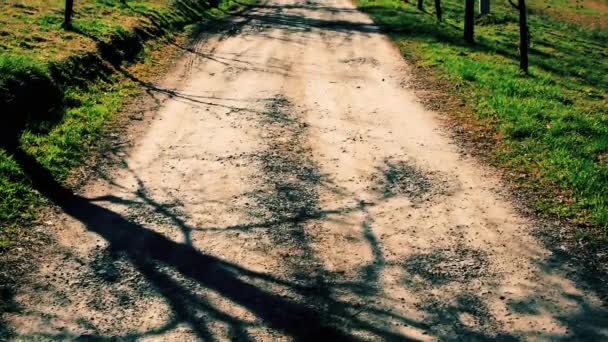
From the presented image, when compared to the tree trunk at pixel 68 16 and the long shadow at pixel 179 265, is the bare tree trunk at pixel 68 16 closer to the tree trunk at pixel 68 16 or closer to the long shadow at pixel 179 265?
the tree trunk at pixel 68 16

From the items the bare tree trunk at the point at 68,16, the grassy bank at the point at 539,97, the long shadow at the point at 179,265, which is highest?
the bare tree trunk at the point at 68,16

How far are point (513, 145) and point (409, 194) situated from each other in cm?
269

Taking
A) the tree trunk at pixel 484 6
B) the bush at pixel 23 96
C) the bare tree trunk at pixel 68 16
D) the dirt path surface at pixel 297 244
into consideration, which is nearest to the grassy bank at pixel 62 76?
Result: the bush at pixel 23 96

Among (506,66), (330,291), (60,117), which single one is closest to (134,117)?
(60,117)

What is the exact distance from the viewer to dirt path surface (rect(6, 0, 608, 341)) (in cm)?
561

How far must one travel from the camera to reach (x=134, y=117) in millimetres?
11141

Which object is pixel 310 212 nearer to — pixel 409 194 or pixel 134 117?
pixel 409 194

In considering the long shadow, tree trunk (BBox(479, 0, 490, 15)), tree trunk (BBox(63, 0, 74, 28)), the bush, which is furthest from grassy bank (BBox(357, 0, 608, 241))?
tree trunk (BBox(63, 0, 74, 28))

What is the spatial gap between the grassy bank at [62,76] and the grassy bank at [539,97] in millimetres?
7092

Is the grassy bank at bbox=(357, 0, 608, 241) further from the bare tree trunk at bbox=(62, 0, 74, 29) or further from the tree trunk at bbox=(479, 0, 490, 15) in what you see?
the bare tree trunk at bbox=(62, 0, 74, 29)

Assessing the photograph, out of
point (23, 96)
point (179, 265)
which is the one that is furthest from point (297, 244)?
point (23, 96)

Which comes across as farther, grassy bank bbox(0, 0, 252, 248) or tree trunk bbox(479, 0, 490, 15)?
tree trunk bbox(479, 0, 490, 15)

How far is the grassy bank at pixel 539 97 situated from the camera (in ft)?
27.0

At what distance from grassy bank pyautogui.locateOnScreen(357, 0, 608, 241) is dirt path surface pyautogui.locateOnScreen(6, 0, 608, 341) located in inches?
33.7
